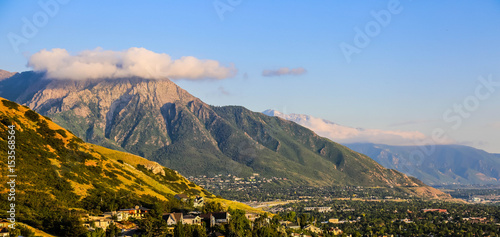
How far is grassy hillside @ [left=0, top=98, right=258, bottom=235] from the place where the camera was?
342 ft

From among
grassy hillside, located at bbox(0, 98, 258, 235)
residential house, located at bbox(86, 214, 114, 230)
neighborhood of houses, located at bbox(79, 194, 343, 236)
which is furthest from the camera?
neighborhood of houses, located at bbox(79, 194, 343, 236)

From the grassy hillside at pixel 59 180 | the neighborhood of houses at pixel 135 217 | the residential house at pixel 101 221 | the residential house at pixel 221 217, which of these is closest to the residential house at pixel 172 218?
the neighborhood of houses at pixel 135 217

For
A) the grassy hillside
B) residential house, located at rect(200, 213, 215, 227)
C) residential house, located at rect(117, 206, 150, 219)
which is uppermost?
the grassy hillside

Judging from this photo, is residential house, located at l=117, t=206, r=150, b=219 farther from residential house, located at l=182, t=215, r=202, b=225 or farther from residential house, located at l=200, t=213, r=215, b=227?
residential house, located at l=200, t=213, r=215, b=227

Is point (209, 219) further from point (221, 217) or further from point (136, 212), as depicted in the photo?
point (136, 212)

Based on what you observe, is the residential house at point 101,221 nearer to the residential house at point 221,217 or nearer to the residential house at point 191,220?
the residential house at point 191,220

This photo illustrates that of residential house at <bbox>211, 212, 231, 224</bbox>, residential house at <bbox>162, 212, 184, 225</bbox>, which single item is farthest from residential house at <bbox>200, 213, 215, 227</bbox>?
residential house at <bbox>162, 212, 184, 225</bbox>

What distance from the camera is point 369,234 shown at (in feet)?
596

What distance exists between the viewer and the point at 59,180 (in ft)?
429

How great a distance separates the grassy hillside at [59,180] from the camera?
104106 millimetres

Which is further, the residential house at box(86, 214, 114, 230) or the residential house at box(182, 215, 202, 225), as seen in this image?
the residential house at box(182, 215, 202, 225)

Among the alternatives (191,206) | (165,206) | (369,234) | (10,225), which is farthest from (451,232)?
(10,225)

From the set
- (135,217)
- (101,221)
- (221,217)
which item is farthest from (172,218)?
(101,221)

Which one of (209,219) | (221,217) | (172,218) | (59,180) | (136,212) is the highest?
(59,180)
